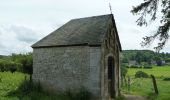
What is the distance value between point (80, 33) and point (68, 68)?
9.25 feet

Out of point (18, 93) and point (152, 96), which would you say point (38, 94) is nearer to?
point (18, 93)

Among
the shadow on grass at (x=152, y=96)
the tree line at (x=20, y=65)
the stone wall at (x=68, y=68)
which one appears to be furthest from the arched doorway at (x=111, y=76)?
the tree line at (x=20, y=65)

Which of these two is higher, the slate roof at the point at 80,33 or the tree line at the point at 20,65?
the slate roof at the point at 80,33

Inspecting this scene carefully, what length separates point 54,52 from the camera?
2370 cm

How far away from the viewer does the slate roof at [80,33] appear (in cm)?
2173

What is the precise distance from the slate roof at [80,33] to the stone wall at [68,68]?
421mm

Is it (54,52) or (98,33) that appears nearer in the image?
(98,33)

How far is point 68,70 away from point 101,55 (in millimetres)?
2925

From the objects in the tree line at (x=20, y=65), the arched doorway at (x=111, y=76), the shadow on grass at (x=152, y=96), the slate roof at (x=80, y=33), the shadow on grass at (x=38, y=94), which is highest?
the slate roof at (x=80, y=33)

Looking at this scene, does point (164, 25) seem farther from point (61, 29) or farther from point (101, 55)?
point (61, 29)

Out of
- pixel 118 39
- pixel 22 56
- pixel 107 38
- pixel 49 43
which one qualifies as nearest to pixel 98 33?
pixel 107 38

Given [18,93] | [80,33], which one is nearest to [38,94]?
[18,93]

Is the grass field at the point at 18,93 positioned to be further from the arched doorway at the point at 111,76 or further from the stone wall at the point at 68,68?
the arched doorway at the point at 111,76

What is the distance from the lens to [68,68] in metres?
22.5
